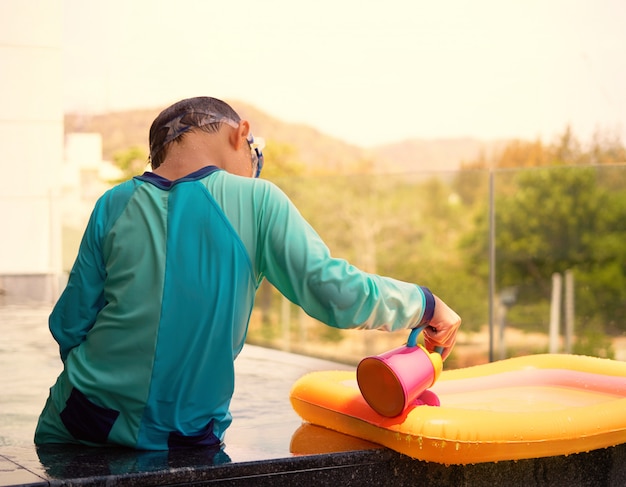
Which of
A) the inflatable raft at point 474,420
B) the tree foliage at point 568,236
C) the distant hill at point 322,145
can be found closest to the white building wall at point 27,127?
the tree foliage at point 568,236

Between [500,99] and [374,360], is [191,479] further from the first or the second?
[500,99]

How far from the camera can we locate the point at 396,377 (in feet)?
7.02

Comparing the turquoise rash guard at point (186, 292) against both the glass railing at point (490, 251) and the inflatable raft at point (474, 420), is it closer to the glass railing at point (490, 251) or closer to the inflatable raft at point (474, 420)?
the inflatable raft at point (474, 420)

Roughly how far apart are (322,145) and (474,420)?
68.4 ft

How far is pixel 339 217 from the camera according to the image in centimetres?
1326

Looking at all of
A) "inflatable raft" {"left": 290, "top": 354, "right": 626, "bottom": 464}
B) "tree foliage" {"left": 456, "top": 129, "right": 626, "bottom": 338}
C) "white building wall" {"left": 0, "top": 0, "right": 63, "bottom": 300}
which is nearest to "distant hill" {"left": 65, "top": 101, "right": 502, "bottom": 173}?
"white building wall" {"left": 0, "top": 0, "right": 63, "bottom": 300}

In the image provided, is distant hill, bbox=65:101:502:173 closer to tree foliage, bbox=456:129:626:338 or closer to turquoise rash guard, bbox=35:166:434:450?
tree foliage, bbox=456:129:626:338

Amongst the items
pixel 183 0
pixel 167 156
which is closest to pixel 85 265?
pixel 167 156

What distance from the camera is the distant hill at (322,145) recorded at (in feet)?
71.8

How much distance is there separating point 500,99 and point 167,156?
20705mm

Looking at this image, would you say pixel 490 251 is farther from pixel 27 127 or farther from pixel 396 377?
pixel 27 127

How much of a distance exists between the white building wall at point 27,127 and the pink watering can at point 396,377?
8105mm

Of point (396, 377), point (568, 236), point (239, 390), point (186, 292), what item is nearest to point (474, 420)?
point (396, 377)

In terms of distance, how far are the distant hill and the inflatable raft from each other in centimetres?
1923
